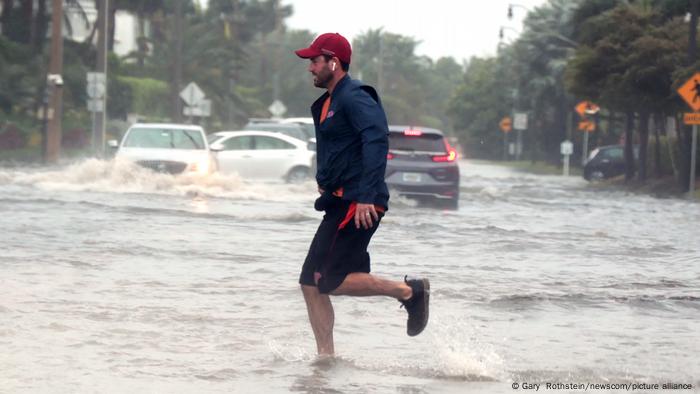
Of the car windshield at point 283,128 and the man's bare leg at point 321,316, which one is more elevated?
the car windshield at point 283,128

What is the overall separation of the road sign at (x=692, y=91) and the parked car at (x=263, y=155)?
8.75 metres

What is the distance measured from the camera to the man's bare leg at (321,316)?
8.14 meters

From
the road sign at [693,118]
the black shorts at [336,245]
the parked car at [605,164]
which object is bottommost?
the parked car at [605,164]

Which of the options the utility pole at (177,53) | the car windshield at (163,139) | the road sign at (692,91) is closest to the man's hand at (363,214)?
the car windshield at (163,139)

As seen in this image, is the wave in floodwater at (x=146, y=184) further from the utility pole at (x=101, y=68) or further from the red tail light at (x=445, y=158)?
the utility pole at (x=101, y=68)

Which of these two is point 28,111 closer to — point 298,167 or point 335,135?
point 298,167

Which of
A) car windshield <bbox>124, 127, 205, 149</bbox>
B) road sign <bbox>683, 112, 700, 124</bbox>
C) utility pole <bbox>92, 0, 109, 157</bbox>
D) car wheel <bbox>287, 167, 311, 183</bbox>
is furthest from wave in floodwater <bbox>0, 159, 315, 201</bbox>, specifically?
utility pole <bbox>92, 0, 109, 157</bbox>

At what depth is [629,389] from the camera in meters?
7.65

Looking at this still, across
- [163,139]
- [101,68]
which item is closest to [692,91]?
[163,139]

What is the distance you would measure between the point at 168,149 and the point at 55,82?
54.8ft

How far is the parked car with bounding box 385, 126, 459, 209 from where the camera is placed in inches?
1037

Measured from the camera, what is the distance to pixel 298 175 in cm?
3353

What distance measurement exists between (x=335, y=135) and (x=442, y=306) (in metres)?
3.46

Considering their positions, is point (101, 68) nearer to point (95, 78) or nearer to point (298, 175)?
point (95, 78)
